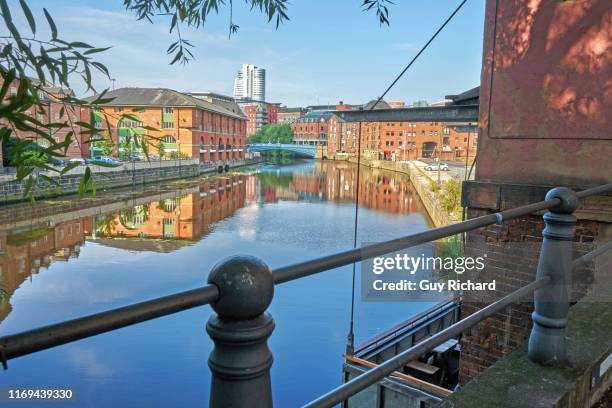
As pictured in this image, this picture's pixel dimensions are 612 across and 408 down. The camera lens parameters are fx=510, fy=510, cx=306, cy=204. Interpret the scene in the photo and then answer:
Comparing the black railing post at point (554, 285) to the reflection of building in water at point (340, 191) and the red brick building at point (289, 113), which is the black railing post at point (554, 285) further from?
the red brick building at point (289, 113)

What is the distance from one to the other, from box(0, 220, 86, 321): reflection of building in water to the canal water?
0.05 meters

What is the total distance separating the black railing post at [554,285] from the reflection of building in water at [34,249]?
16.7 m

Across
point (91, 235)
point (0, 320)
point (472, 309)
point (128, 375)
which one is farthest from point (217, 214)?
point (472, 309)

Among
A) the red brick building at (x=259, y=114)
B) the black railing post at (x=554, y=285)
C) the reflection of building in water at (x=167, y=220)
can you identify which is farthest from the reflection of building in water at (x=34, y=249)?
the red brick building at (x=259, y=114)

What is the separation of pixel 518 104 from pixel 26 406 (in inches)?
426

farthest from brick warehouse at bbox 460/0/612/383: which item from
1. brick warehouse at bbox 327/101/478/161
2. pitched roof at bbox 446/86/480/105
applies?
brick warehouse at bbox 327/101/478/161

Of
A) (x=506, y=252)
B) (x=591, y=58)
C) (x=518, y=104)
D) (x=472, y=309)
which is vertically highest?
(x=591, y=58)

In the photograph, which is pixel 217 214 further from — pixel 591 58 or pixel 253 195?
pixel 591 58

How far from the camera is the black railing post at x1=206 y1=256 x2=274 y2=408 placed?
2.99ft

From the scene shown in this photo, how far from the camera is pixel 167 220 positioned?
2975 centimetres

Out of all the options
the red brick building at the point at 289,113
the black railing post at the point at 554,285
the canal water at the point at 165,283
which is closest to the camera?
the black railing post at the point at 554,285

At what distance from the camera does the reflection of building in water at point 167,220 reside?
25.0m

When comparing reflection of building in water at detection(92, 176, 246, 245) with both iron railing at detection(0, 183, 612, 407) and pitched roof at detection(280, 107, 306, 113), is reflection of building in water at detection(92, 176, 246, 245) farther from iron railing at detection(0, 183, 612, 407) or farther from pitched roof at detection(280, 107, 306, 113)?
pitched roof at detection(280, 107, 306, 113)

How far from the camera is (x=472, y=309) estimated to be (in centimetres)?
538
